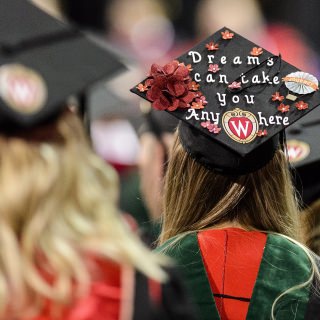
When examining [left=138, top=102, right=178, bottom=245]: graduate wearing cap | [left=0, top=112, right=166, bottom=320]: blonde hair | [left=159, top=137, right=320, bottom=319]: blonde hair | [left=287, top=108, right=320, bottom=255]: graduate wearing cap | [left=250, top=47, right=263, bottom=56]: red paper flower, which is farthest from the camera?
[left=138, top=102, right=178, bottom=245]: graduate wearing cap

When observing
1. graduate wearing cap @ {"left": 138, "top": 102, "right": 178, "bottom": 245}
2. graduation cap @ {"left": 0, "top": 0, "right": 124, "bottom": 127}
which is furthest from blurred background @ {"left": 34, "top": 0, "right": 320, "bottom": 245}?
graduation cap @ {"left": 0, "top": 0, "right": 124, "bottom": 127}

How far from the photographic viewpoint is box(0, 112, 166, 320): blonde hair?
2033mm

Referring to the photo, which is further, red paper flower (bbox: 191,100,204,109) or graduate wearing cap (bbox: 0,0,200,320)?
red paper flower (bbox: 191,100,204,109)

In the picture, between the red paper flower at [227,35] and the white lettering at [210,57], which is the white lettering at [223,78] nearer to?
the white lettering at [210,57]

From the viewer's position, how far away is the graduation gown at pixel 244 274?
2865 mm

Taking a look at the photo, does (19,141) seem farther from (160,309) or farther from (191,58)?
(191,58)

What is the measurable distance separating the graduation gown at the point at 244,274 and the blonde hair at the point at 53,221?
767 mm

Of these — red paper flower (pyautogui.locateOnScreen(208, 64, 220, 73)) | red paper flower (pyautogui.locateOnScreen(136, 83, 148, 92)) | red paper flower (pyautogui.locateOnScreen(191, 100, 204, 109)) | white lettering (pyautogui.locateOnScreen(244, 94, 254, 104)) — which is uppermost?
red paper flower (pyautogui.locateOnScreen(208, 64, 220, 73))

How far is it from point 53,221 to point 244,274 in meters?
0.99

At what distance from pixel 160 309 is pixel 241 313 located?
0.69m

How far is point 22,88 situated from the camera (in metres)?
2.13

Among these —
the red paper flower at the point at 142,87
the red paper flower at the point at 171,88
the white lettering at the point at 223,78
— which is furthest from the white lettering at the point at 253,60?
the red paper flower at the point at 142,87

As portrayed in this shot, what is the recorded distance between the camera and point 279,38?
9375mm

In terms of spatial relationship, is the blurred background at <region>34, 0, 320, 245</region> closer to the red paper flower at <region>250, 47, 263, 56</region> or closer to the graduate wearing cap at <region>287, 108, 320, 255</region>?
the graduate wearing cap at <region>287, 108, 320, 255</region>
